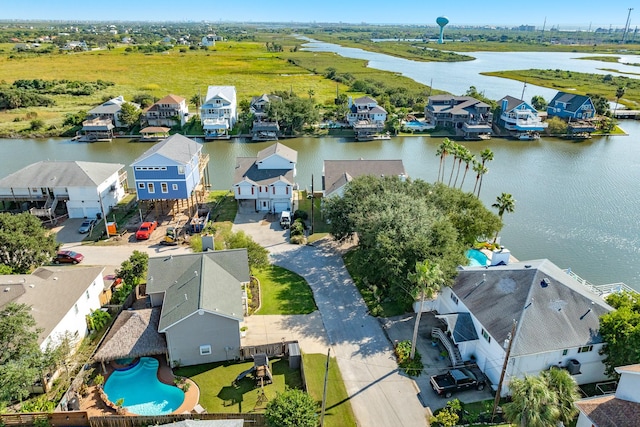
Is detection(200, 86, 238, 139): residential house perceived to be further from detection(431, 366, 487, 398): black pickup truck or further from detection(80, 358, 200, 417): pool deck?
detection(431, 366, 487, 398): black pickup truck

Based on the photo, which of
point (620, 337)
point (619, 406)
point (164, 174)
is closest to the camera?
point (619, 406)

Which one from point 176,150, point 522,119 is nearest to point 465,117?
point 522,119

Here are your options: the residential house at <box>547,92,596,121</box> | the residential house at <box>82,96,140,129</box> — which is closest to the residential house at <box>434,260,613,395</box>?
the residential house at <box>547,92,596,121</box>

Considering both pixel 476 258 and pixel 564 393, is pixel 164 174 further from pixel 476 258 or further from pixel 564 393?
pixel 564 393

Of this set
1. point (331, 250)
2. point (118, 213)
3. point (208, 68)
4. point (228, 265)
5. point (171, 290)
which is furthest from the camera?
point (208, 68)

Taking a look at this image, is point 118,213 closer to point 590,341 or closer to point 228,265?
point 228,265

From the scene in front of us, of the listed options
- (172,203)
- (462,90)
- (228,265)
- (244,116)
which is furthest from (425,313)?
(462,90)
